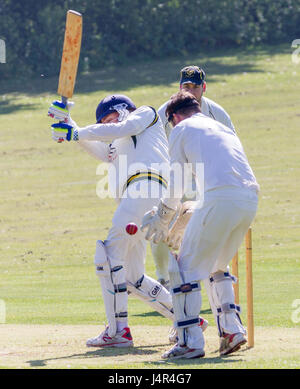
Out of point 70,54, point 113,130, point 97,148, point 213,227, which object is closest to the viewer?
point 213,227

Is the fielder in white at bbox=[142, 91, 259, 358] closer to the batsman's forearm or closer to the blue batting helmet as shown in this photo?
the blue batting helmet

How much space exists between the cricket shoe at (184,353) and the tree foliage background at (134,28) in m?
28.1

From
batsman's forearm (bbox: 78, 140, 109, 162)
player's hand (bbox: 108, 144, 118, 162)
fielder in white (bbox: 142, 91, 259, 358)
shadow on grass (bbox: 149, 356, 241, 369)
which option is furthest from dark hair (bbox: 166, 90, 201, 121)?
shadow on grass (bbox: 149, 356, 241, 369)

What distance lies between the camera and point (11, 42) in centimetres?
3572

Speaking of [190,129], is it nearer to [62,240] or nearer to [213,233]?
[213,233]

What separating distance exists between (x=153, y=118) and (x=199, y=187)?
53.8 inches

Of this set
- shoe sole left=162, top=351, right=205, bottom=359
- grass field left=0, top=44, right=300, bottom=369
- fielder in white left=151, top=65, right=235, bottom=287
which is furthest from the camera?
fielder in white left=151, top=65, right=235, bottom=287

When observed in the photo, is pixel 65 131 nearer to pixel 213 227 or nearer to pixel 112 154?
pixel 112 154

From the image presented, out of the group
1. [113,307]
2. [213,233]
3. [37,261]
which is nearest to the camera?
[213,233]

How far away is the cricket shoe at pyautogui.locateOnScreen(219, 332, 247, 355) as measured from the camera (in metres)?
7.92

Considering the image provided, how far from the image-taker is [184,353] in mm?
7793

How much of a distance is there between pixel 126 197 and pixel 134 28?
95.1 ft

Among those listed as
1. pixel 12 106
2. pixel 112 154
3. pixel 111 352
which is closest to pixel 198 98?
pixel 112 154
